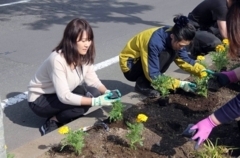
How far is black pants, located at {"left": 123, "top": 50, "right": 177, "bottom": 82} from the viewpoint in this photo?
439cm

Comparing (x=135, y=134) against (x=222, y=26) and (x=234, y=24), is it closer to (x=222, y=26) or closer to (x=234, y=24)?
(x=234, y=24)

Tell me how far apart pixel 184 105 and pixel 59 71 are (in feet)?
3.70

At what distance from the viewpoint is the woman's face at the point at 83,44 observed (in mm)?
3772

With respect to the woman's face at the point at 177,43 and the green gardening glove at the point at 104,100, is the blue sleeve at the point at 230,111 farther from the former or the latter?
the woman's face at the point at 177,43

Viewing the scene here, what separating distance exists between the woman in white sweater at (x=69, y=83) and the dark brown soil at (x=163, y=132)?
0.31m

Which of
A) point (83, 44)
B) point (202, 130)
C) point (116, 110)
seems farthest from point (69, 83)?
point (202, 130)

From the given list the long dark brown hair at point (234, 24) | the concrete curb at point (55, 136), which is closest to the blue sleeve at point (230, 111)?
the long dark brown hair at point (234, 24)

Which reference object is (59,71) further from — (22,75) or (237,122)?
(22,75)

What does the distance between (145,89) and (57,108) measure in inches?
31.9

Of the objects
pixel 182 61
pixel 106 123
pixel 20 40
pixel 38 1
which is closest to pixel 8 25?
pixel 20 40

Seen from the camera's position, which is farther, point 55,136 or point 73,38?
point 73,38

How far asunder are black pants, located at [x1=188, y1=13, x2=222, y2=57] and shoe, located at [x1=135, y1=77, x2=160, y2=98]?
1.37 m

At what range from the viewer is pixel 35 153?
3.25 metres

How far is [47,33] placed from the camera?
295 inches
